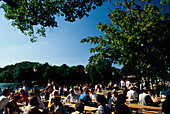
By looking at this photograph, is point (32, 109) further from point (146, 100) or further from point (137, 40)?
point (137, 40)

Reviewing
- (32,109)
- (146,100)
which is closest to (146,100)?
(146,100)

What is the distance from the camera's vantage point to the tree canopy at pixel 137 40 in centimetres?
1028

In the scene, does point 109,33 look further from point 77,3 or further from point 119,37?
point 77,3

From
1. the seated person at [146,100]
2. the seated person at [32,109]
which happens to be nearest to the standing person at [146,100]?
the seated person at [146,100]

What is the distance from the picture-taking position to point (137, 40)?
1034cm

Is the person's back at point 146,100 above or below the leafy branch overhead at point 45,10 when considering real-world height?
below

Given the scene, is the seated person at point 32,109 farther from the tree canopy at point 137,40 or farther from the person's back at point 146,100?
the tree canopy at point 137,40

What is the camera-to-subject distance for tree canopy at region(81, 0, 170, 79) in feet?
33.7

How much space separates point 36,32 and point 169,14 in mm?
11652

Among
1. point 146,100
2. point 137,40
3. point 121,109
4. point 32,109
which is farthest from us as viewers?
point 137,40

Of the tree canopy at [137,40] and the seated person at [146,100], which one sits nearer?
the seated person at [146,100]

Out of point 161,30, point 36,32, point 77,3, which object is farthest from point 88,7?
point 161,30

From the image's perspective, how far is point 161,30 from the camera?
10.5 m

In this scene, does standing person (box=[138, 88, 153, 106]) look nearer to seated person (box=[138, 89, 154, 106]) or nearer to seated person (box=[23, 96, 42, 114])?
seated person (box=[138, 89, 154, 106])
